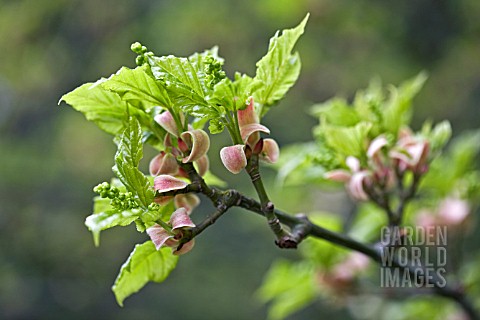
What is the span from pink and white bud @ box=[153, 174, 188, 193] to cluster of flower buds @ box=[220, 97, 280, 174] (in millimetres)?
46

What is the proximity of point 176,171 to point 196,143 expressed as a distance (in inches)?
1.8

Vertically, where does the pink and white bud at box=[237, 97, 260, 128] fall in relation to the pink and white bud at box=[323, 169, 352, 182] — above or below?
above

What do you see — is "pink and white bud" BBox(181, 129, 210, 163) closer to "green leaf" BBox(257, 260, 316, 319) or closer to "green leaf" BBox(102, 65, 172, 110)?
"green leaf" BBox(102, 65, 172, 110)

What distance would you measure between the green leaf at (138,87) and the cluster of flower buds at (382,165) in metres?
Answer: 0.29

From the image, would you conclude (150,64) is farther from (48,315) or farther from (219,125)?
(48,315)

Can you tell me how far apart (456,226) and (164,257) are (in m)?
0.66

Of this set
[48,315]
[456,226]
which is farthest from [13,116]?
[456,226]

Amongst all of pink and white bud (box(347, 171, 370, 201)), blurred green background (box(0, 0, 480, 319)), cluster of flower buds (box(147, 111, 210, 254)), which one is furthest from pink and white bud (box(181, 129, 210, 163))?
blurred green background (box(0, 0, 480, 319))

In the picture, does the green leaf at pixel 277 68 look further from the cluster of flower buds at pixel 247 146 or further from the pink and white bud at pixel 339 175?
the pink and white bud at pixel 339 175

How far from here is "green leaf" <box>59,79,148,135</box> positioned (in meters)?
0.63

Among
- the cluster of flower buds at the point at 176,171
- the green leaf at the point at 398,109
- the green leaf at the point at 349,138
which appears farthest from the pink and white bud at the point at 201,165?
the green leaf at the point at 398,109

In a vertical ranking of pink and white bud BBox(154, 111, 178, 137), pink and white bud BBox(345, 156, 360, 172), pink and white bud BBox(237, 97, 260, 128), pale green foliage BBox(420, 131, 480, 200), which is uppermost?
pink and white bud BBox(154, 111, 178, 137)

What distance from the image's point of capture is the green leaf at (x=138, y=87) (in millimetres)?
540

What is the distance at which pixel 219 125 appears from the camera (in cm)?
56
